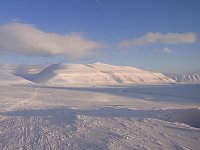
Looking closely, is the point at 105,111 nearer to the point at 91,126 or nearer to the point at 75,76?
the point at 91,126

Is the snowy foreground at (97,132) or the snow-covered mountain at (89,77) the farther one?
the snow-covered mountain at (89,77)

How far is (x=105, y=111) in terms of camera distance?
21.0 m

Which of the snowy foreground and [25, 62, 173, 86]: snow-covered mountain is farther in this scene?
[25, 62, 173, 86]: snow-covered mountain

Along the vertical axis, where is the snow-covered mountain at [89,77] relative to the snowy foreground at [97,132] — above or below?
above

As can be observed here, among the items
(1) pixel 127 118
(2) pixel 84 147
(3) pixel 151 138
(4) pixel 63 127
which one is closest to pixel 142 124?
(1) pixel 127 118

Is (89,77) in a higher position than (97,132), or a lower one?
higher

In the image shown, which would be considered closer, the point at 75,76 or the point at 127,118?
the point at 127,118

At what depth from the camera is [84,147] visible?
11914 mm

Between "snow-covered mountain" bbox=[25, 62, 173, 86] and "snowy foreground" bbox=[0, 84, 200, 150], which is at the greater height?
"snow-covered mountain" bbox=[25, 62, 173, 86]

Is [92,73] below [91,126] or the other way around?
the other way around

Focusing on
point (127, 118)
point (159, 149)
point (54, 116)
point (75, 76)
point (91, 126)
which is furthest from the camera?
point (75, 76)

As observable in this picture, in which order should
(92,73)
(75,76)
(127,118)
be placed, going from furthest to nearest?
(92,73) → (75,76) → (127,118)

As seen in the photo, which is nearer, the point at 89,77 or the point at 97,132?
the point at 97,132

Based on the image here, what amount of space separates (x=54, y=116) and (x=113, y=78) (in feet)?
355
